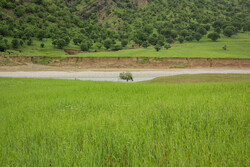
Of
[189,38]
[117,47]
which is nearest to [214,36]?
[189,38]

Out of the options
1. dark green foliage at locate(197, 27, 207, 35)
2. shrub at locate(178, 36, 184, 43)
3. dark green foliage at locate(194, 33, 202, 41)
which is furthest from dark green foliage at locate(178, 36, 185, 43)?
dark green foliage at locate(197, 27, 207, 35)

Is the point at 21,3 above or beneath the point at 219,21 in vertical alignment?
above

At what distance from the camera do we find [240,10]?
544 ft

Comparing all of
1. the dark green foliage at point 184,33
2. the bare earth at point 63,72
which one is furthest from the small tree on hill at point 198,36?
the bare earth at point 63,72

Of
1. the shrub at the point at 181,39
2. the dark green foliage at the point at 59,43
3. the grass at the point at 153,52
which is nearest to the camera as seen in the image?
the grass at the point at 153,52

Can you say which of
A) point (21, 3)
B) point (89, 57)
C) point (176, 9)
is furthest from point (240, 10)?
point (21, 3)

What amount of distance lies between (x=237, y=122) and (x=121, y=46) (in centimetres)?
9801

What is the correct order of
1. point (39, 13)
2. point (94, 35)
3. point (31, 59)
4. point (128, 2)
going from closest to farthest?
1. point (31, 59)
2. point (94, 35)
3. point (39, 13)
4. point (128, 2)

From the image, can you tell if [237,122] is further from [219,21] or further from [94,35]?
[219,21]

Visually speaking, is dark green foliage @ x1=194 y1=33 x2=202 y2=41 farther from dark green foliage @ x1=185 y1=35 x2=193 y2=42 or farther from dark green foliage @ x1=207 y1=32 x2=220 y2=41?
dark green foliage @ x1=207 y1=32 x2=220 y2=41

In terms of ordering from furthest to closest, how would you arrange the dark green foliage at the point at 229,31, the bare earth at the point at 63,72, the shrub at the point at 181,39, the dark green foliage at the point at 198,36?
the shrub at the point at 181,39
the dark green foliage at the point at 229,31
the dark green foliage at the point at 198,36
the bare earth at the point at 63,72

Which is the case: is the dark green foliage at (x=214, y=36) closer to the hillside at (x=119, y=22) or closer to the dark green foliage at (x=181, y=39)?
the hillside at (x=119, y=22)

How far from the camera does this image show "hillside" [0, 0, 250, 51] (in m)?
93.0

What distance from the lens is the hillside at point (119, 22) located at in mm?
93006
